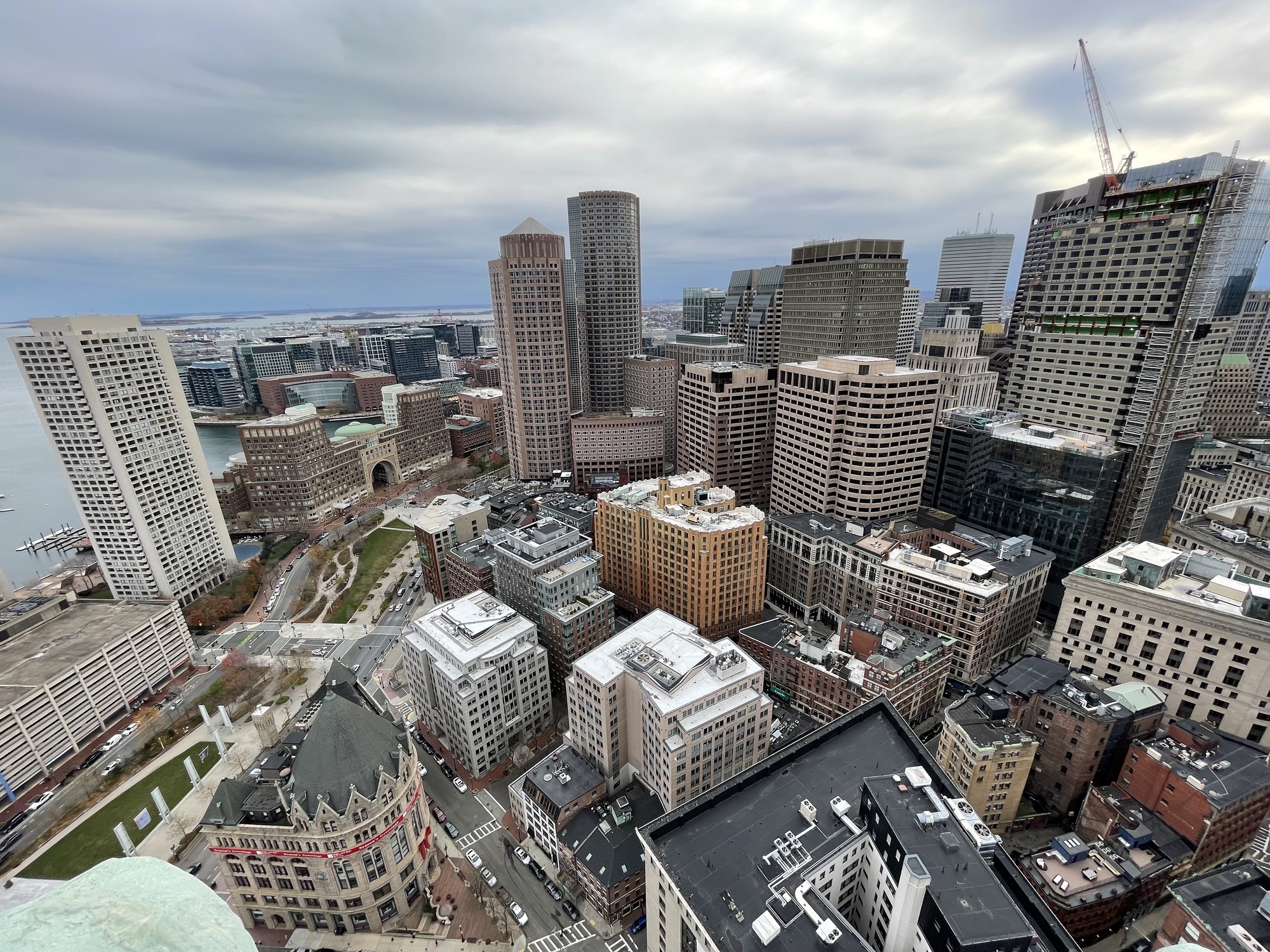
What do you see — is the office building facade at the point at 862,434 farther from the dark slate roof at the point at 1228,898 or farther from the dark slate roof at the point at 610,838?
the dark slate roof at the point at 1228,898

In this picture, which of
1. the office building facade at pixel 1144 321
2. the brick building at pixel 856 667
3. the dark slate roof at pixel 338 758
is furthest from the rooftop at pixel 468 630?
the office building facade at pixel 1144 321

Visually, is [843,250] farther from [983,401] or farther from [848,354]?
[983,401]

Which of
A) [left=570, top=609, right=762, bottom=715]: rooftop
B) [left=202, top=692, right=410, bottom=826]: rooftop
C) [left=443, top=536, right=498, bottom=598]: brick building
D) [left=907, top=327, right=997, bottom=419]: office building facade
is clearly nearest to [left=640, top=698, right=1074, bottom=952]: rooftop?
[left=570, top=609, right=762, bottom=715]: rooftop

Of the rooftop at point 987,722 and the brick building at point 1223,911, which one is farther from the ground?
the brick building at point 1223,911

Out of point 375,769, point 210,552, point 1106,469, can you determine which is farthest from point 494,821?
point 1106,469

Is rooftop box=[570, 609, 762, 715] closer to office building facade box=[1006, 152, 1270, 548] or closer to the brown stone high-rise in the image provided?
office building facade box=[1006, 152, 1270, 548]

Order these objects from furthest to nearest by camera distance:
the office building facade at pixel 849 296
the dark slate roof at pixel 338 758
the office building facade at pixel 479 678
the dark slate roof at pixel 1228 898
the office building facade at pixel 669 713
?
the office building facade at pixel 849 296 → the office building facade at pixel 479 678 → the office building facade at pixel 669 713 → the dark slate roof at pixel 338 758 → the dark slate roof at pixel 1228 898

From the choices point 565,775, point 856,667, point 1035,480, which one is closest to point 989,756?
point 856,667

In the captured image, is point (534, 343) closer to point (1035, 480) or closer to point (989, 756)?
point (1035, 480)
